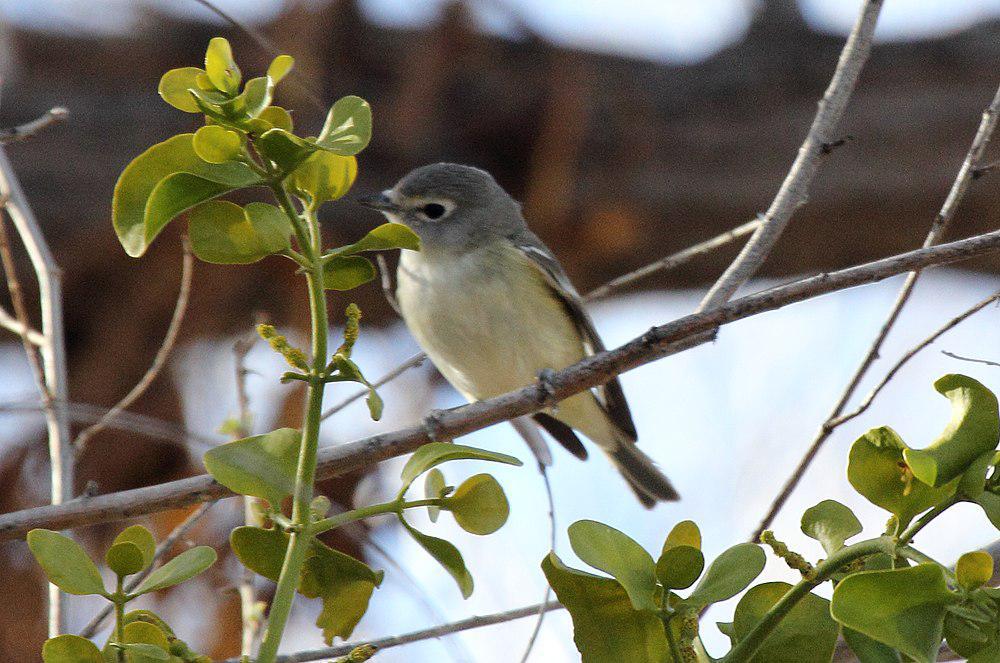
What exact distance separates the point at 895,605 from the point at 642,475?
3.30 m

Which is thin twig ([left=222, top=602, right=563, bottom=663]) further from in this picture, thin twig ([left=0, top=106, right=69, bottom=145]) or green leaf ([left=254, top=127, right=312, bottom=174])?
thin twig ([left=0, top=106, right=69, bottom=145])

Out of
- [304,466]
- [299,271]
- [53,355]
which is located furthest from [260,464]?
[53,355]

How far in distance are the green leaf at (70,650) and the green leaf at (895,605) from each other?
567 mm

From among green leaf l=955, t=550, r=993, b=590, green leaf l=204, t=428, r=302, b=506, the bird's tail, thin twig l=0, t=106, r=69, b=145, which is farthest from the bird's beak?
green leaf l=955, t=550, r=993, b=590

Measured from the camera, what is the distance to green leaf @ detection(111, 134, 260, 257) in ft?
2.95

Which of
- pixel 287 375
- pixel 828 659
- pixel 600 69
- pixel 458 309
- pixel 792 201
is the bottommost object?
pixel 828 659

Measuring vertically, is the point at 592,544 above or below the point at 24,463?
below

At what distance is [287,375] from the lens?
34.9 inches

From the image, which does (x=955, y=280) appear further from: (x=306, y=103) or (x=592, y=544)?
(x=592, y=544)

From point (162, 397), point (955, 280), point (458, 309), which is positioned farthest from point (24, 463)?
point (955, 280)

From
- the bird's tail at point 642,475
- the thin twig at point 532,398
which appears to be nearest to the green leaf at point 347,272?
the thin twig at point 532,398

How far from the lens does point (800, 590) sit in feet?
2.68

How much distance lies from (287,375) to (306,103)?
3.81 metres

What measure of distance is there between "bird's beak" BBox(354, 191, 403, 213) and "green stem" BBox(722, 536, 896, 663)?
2.74m
